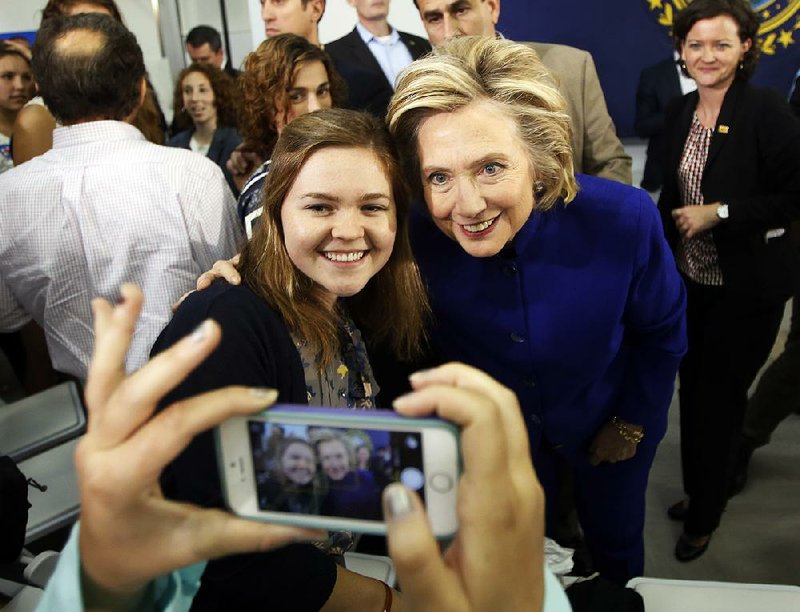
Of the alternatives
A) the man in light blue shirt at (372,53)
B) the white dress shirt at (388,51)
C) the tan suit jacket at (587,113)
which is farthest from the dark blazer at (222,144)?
the tan suit jacket at (587,113)

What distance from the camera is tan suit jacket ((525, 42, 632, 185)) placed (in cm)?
238

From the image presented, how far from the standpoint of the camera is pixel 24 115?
8.59ft

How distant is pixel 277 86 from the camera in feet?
7.79

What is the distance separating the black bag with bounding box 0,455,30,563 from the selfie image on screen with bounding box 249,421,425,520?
961 mm

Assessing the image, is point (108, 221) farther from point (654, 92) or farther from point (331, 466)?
point (654, 92)

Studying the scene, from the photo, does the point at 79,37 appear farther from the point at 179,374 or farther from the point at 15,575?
the point at 179,374

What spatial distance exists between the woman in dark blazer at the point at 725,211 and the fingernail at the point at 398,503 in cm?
196

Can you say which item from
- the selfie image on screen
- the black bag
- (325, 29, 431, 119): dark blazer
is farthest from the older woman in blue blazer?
(325, 29, 431, 119): dark blazer

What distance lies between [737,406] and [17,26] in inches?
197

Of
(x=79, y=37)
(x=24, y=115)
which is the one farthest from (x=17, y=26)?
(x=79, y=37)

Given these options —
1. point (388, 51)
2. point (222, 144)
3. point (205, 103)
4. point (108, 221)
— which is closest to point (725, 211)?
point (388, 51)

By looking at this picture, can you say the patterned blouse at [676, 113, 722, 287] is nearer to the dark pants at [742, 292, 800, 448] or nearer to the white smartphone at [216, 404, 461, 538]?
the dark pants at [742, 292, 800, 448]

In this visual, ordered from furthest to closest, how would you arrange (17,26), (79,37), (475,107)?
(17,26) → (79,37) → (475,107)

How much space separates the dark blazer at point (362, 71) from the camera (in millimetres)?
2922
